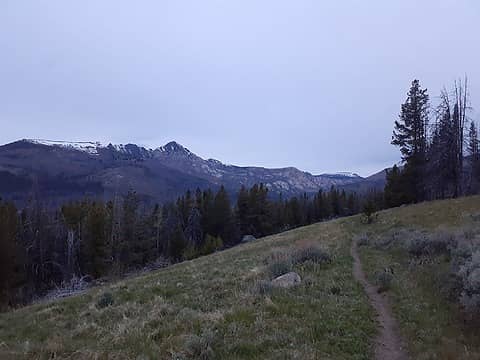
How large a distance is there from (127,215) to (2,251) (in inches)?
976

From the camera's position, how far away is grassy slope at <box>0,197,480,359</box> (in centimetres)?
870

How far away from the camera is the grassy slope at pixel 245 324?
870 centimetres

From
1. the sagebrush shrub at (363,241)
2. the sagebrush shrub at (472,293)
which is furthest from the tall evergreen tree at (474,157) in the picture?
the sagebrush shrub at (472,293)

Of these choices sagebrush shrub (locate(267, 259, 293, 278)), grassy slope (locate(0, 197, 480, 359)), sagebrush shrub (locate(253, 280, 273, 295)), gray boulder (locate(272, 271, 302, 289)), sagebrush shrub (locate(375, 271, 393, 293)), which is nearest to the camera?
grassy slope (locate(0, 197, 480, 359))

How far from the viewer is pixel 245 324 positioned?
10.1 meters

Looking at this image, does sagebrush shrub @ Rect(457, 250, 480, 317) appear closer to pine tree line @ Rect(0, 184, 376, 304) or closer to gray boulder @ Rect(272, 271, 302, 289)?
gray boulder @ Rect(272, 271, 302, 289)

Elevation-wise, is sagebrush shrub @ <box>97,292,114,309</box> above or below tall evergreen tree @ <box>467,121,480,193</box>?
below

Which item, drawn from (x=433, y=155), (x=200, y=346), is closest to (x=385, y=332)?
(x=200, y=346)

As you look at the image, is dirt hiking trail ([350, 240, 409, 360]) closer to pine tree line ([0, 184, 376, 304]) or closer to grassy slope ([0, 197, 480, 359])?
grassy slope ([0, 197, 480, 359])

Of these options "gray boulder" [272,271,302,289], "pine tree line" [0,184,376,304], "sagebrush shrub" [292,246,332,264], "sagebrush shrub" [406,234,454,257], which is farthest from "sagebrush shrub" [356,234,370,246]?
"pine tree line" [0,184,376,304]

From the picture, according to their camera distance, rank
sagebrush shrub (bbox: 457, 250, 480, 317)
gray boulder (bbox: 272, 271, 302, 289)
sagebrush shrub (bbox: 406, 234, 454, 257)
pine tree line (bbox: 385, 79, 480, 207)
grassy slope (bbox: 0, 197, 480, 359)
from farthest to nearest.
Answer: pine tree line (bbox: 385, 79, 480, 207) < sagebrush shrub (bbox: 406, 234, 454, 257) < gray boulder (bbox: 272, 271, 302, 289) < sagebrush shrub (bbox: 457, 250, 480, 317) < grassy slope (bbox: 0, 197, 480, 359)

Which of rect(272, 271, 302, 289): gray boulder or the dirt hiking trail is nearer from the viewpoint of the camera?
the dirt hiking trail

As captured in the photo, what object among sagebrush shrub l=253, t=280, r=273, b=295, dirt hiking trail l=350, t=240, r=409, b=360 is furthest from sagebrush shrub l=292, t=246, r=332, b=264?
sagebrush shrub l=253, t=280, r=273, b=295

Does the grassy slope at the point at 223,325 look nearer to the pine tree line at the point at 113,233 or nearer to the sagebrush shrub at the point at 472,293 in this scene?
the sagebrush shrub at the point at 472,293
